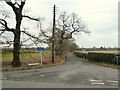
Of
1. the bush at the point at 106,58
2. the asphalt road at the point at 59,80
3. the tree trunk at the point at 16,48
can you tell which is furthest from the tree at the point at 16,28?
the bush at the point at 106,58

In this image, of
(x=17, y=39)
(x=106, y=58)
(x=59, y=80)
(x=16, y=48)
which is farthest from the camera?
(x=106, y=58)

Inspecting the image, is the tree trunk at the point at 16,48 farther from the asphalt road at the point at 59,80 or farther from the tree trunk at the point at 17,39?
the asphalt road at the point at 59,80

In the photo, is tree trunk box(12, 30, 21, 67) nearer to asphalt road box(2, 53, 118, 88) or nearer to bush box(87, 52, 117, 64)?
asphalt road box(2, 53, 118, 88)

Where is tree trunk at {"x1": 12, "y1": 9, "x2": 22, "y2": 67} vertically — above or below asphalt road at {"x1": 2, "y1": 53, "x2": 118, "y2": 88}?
above

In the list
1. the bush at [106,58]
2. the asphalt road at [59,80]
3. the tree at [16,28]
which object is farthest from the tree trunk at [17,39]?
the bush at [106,58]

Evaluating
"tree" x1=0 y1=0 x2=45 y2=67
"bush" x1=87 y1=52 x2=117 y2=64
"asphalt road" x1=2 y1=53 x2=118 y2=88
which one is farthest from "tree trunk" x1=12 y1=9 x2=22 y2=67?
"bush" x1=87 y1=52 x2=117 y2=64

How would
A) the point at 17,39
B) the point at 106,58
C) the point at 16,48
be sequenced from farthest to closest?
1. the point at 106,58
2. the point at 16,48
3. the point at 17,39

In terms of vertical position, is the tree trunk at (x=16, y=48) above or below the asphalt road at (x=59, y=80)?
above

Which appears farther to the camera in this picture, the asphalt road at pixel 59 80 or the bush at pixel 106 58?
the bush at pixel 106 58

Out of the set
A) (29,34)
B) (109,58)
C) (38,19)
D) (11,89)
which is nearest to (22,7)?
(38,19)

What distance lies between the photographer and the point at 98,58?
1256cm

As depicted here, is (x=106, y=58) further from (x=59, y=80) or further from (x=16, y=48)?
(x=16, y=48)

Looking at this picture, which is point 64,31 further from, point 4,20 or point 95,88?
point 95,88

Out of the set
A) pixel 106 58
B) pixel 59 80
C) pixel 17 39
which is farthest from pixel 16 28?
pixel 106 58
